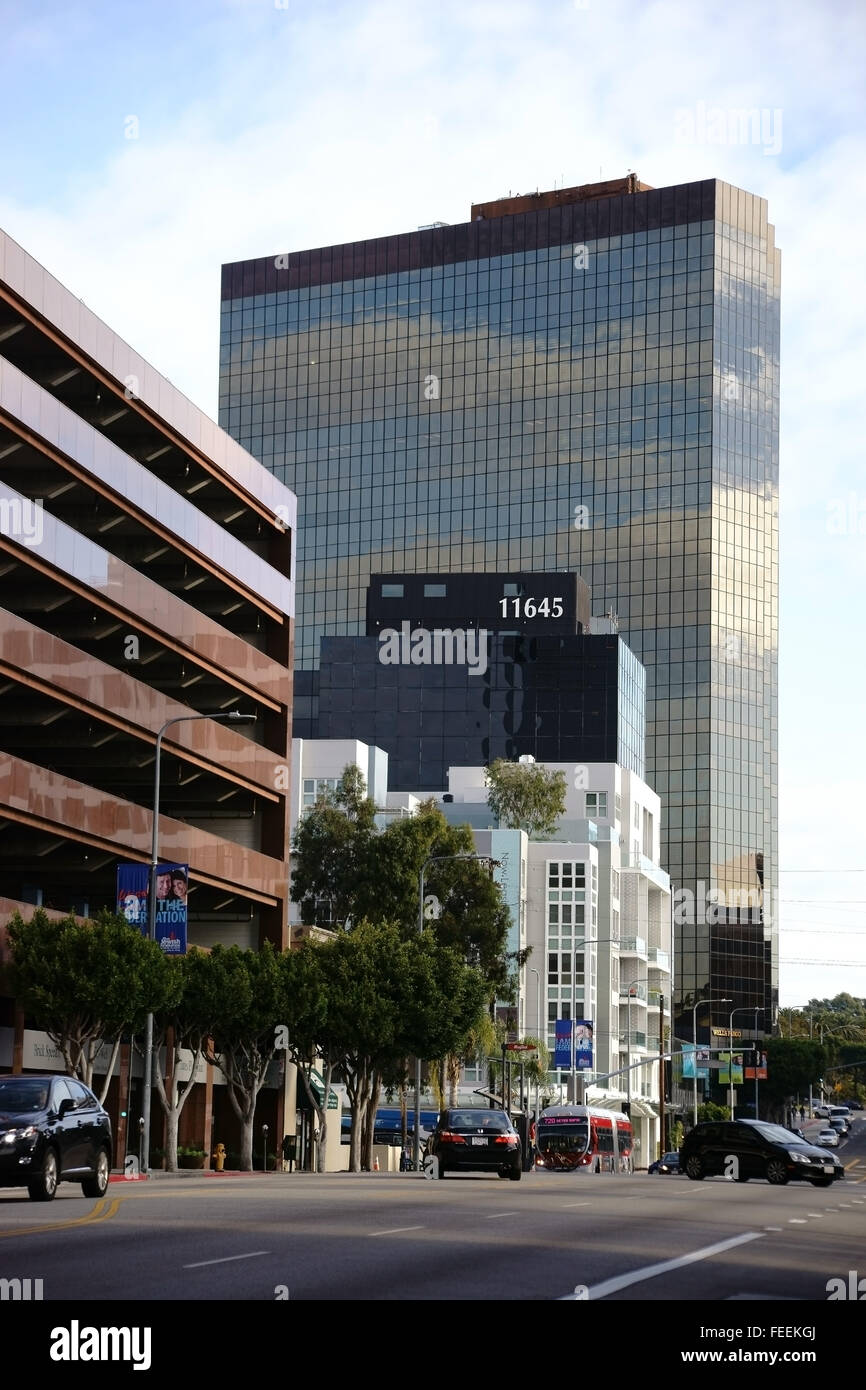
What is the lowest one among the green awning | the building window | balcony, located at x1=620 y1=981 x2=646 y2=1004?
the green awning

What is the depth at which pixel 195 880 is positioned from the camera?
219 ft

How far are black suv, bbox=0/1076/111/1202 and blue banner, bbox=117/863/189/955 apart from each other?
20.9 m

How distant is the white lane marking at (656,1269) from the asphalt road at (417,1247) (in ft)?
0.10

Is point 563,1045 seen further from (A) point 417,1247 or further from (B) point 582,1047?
A: (A) point 417,1247

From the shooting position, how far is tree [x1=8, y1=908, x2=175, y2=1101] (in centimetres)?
4766

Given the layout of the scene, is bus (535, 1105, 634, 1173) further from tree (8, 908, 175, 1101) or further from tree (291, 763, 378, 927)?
tree (8, 908, 175, 1101)

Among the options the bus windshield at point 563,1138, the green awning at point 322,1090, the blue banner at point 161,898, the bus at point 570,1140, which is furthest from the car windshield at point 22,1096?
the bus windshield at point 563,1138

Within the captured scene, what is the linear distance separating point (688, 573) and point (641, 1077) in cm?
6482

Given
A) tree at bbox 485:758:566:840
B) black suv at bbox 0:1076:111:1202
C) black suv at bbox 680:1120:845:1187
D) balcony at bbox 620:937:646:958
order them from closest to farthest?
black suv at bbox 0:1076:111:1202, black suv at bbox 680:1120:845:1187, tree at bbox 485:758:566:840, balcony at bbox 620:937:646:958

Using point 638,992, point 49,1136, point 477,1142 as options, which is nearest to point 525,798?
point 638,992

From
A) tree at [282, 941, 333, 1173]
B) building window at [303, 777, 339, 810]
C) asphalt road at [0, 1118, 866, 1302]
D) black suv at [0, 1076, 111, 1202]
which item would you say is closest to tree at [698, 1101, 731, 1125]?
building window at [303, 777, 339, 810]

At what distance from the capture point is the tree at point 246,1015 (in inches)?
2231
